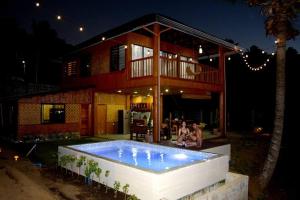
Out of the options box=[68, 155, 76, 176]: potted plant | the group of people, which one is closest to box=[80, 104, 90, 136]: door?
the group of people

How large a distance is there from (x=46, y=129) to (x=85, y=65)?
20.4 feet

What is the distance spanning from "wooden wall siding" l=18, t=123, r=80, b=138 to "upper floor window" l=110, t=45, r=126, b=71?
4971 millimetres

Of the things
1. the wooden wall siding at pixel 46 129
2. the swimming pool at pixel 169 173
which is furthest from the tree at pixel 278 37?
the wooden wall siding at pixel 46 129

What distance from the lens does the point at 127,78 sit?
15398 mm

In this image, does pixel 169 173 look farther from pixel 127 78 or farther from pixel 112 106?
pixel 112 106

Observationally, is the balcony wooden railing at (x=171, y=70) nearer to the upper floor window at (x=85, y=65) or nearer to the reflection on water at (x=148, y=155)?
the reflection on water at (x=148, y=155)

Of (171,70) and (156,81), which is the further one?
(171,70)

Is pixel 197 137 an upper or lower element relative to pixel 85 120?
lower

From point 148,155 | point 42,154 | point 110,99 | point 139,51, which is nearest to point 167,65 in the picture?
point 139,51

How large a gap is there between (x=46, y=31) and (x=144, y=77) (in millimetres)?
23080

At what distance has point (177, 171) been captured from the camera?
6.42 m

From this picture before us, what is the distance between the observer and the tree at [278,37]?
30.5 ft

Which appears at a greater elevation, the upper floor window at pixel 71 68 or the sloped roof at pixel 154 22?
the sloped roof at pixel 154 22

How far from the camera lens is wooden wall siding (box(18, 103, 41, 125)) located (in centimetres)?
1544
